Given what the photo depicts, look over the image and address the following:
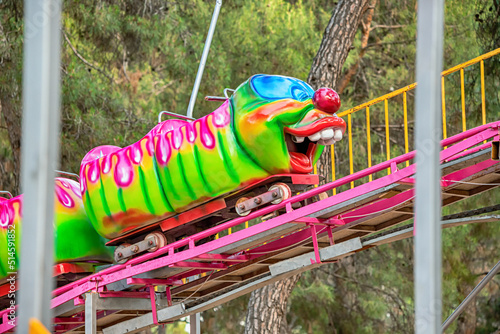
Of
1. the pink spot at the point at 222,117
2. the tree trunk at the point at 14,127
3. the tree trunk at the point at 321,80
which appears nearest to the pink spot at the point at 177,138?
the pink spot at the point at 222,117

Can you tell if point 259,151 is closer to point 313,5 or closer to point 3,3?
point 3,3

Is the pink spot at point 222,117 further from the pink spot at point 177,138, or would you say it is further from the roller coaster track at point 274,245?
→ the roller coaster track at point 274,245

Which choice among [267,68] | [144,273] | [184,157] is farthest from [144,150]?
[267,68]

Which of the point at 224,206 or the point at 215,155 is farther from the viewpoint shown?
the point at 224,206

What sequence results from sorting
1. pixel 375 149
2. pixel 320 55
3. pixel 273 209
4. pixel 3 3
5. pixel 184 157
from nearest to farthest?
pixel 273 209
pixel 184 157
pixel 320 55
pixel 3 3
pixel 375 149

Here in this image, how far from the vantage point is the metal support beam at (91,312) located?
20.7 feet

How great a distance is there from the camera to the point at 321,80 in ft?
30.6

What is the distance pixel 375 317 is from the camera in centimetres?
1427

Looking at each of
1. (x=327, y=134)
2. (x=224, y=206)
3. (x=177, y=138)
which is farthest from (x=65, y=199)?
(x=327, y=134)

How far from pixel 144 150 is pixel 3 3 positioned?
191 inches

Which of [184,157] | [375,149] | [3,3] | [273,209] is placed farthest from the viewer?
[375,149]

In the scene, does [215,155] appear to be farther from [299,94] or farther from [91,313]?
[91,313]

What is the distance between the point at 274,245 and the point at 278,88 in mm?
1382

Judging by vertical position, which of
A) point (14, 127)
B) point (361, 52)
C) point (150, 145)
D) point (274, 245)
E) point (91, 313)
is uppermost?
point (361, 52)
